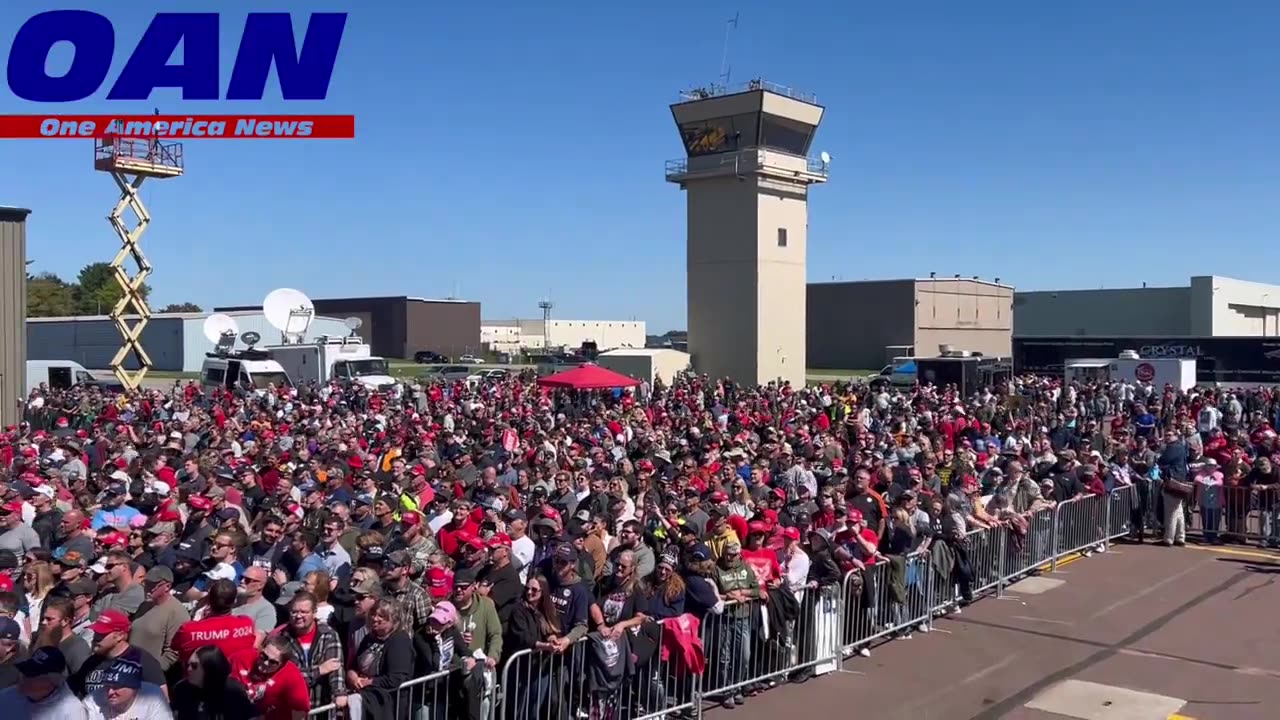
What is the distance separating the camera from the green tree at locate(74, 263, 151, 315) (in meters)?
99.4

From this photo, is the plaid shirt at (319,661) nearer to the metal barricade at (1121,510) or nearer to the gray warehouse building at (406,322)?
the metal barricade at (1121,510)

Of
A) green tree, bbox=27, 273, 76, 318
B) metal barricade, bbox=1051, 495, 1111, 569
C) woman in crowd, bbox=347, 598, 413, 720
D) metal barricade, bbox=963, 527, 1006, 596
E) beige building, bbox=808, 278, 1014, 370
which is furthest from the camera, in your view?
green tree, bbox=27, 273, 76, 318

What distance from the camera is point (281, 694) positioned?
5.05 m

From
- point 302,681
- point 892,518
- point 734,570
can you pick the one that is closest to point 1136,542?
point 892,518

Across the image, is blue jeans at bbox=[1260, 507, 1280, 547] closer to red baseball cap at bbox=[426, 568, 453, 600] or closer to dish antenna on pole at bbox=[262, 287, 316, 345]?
red baseball cap at bbox=[426, 568, 453, 600]

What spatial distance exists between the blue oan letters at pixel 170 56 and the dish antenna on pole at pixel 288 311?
2120 cm

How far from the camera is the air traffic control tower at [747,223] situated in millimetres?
37656

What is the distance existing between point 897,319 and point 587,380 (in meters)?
42.3

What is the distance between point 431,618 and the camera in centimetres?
624

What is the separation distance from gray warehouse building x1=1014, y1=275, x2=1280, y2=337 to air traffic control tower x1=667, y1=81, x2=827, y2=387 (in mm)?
43320

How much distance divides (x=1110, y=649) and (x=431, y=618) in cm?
708

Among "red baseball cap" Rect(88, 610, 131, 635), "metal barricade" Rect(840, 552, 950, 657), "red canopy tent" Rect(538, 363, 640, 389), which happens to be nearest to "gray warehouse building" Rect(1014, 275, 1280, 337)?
"red canopy tent" Rect(538, 363, 640, 389)

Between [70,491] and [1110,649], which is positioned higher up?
[70,491]

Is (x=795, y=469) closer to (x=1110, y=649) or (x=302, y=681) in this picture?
(x=1110, y=649)
